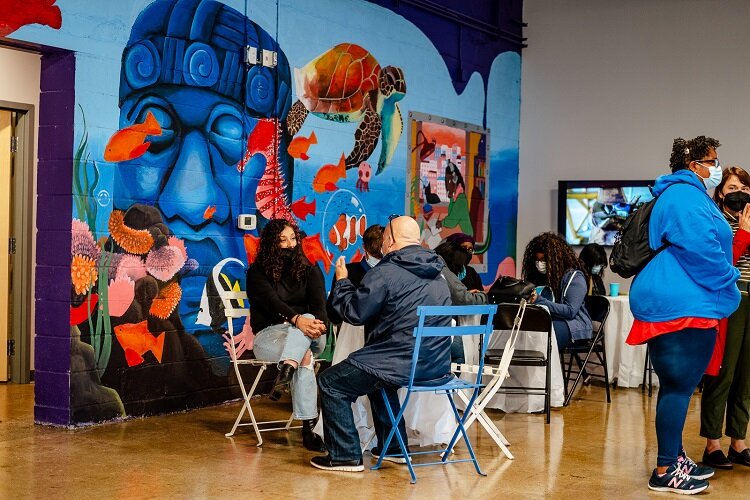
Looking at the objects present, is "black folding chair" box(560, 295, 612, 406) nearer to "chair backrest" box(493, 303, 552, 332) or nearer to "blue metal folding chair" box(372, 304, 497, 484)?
"chair backrest" box(493, 303, 552, 332)

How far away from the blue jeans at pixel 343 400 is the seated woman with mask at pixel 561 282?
2384mm

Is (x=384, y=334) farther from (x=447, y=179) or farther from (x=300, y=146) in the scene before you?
(x=447, y=179)

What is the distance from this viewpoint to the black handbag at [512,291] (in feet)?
23.2

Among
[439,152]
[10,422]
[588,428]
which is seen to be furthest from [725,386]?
[439,152]

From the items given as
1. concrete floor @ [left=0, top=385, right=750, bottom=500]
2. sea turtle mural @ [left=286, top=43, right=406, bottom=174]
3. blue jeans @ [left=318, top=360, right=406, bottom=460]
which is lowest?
concrete floor @ [left=0, top=385, right=750, bottom=500]

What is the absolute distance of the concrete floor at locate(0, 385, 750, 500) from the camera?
4715 millimetres

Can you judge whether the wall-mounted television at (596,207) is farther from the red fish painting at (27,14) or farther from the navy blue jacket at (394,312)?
the red fish painting at (27,14)

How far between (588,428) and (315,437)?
183cm

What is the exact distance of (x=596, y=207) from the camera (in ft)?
32.7

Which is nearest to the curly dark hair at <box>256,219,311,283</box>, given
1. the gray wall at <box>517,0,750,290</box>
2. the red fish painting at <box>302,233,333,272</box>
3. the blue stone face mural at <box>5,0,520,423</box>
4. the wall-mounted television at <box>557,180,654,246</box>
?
the blue stone face mural at <box>5,0,520,423</box>

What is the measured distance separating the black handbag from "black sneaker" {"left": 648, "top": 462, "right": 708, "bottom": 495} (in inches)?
95.2

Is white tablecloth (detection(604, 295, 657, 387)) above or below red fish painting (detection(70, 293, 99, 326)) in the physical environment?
below

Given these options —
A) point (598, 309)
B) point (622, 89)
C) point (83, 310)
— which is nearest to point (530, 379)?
point (598, 309)

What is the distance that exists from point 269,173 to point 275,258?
1.82 m
